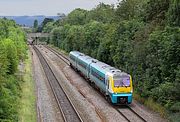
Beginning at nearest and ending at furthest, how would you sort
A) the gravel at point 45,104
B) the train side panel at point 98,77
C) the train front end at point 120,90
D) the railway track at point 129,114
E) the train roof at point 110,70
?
1. the railway track at point 129,114
2. the gravel at point 45,104
3. the train front end at point 120,90
4. the train roof at point 110,70
5. the train side panel at point 98,77

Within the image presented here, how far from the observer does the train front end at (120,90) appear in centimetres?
3384

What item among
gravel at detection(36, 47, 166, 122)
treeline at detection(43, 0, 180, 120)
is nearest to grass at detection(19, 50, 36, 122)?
gravel at detection(36, 47, 166, 122)

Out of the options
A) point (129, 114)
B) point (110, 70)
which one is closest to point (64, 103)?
point (110, 70)

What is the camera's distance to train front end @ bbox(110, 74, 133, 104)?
33844mm

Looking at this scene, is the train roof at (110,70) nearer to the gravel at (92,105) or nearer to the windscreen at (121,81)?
the windscreen at (121,81)

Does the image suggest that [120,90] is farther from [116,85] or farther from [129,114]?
[129,114]

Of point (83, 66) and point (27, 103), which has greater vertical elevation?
point (83, 66)

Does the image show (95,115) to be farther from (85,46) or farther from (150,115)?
(85,46)

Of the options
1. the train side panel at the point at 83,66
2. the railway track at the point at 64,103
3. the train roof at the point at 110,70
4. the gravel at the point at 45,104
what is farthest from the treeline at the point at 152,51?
the gravel at the point at 45,104

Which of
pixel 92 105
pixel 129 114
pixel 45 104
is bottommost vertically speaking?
pixel 45 104

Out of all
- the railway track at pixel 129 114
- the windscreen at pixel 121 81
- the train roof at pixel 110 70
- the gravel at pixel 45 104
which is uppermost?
the train roof at pixel 110 70

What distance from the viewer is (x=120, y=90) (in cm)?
3412

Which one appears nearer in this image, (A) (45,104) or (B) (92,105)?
(B) (92,105)

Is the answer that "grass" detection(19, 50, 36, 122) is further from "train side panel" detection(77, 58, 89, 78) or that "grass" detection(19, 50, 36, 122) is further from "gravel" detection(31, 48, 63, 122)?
"train side panel" detection(77, 58, 89, 78)
